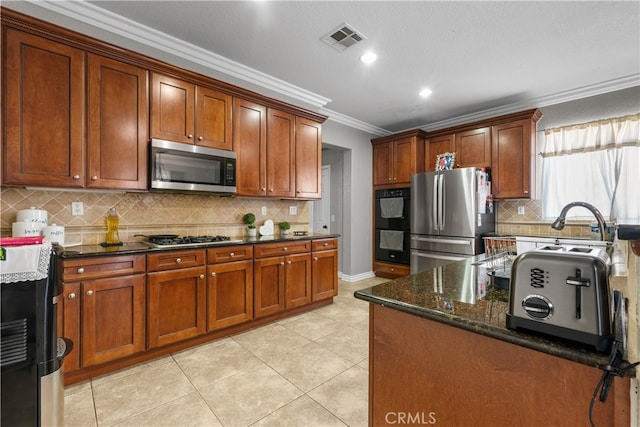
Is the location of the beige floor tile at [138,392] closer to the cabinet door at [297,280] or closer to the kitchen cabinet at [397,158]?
the cabinet door at [297,280]

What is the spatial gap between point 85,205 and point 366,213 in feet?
12.7

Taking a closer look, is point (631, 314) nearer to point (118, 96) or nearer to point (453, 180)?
point (118, 96)

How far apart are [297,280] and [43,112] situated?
249 centimetres

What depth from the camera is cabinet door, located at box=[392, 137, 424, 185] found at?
466 cm

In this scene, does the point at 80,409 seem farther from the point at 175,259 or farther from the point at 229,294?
the point at 229,294

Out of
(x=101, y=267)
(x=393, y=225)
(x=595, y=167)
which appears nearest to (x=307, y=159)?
(x=393, y=225)

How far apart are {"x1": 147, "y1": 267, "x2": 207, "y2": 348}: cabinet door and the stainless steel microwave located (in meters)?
0.75

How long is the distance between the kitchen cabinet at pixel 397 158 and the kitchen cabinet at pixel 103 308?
386 cm

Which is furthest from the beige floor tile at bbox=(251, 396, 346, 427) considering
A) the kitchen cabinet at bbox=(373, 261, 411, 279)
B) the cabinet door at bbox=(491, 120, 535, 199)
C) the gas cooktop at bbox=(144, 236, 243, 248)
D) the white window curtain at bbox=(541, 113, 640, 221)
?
the white window curtain at bbox=(541, 113, 640, 221)

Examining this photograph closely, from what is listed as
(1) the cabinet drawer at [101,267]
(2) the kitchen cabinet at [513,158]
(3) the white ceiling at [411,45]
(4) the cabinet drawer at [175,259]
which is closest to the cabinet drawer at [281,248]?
(4) the cabinet drawer at [175,259]

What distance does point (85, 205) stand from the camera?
2373 mm

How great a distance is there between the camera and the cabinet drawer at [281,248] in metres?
2.87

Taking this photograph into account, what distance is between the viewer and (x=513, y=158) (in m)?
3.83

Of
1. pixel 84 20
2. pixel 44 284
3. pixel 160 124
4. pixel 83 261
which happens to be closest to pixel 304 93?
pixel 160 124
